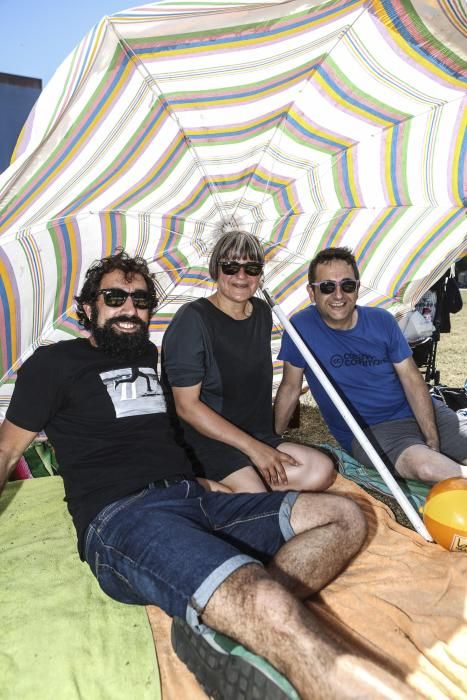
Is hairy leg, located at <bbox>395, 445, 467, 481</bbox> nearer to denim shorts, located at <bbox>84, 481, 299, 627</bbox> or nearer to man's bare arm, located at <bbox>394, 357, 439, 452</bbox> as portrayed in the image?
man's bare arm, located at <bbox>394, 357, 439, 452</bbox>

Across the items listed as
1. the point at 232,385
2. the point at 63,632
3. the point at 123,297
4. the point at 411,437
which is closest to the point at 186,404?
the point at 232,385

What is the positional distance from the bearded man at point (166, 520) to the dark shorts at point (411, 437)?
1.23m

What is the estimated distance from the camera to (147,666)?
2037 millimetres

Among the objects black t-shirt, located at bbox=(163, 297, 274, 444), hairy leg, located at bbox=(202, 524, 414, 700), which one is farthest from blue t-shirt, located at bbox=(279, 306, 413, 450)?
hairy leg, located at bbox=(202, 524, 414, 700)

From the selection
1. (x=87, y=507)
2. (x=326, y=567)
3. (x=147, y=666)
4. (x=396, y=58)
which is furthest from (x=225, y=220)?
(x=147, y=666)

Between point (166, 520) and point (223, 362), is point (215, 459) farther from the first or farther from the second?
point (166, 520)

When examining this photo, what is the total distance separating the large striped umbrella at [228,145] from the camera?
81.1 inches

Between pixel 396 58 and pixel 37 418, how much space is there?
97.7 inches

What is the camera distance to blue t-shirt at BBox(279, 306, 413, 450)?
3.70 metres

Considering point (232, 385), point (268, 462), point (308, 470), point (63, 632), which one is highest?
point (232, 385)

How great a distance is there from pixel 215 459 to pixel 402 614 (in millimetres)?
1326

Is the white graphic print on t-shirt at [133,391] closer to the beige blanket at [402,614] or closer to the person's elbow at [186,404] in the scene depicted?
the person's elbow at [186,404]

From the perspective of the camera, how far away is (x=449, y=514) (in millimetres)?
2594

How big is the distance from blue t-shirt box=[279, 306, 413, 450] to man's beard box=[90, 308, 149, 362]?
133cm
